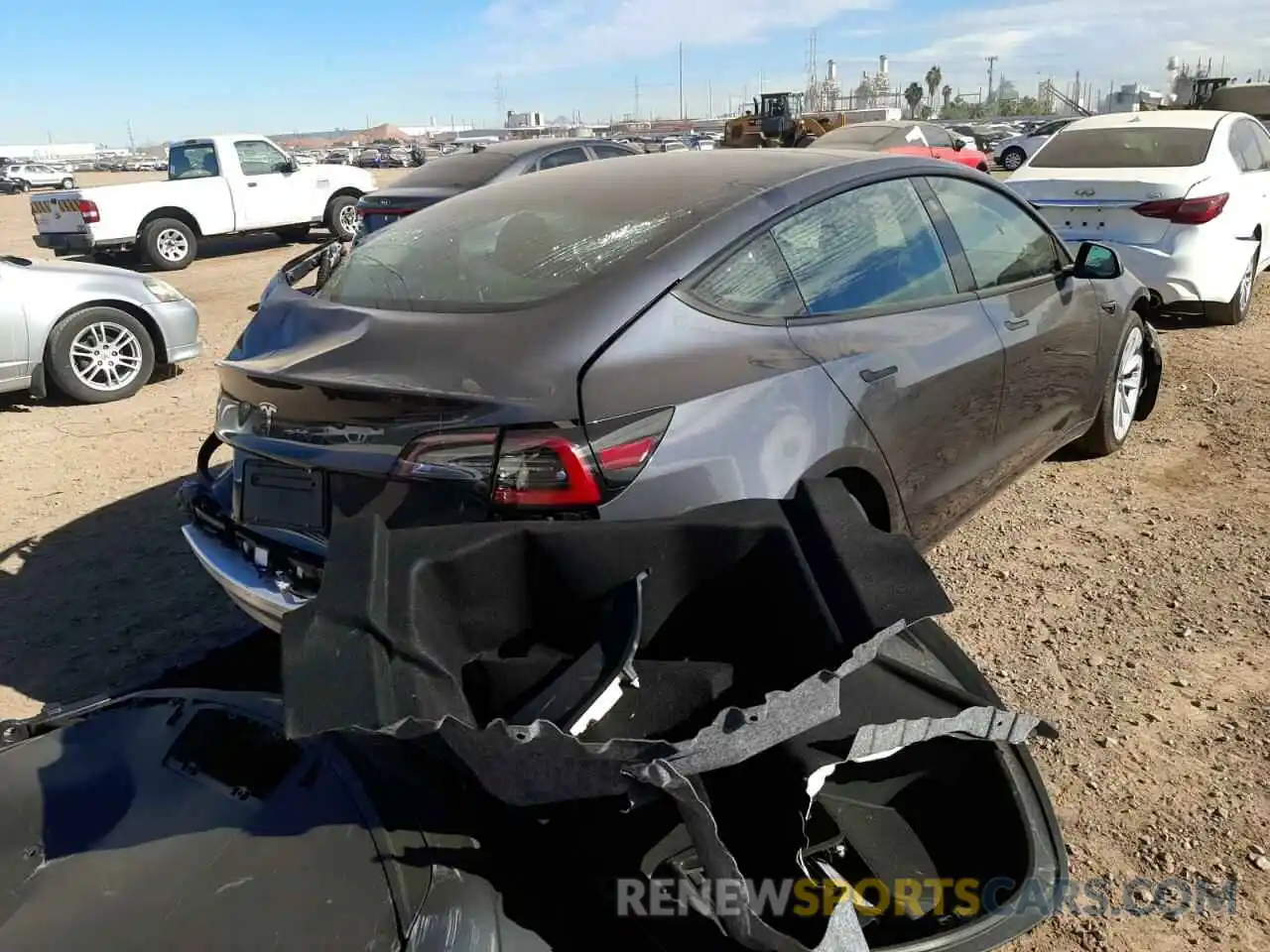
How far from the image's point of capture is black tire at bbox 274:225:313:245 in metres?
15.5

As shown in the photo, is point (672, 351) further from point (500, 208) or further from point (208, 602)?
point (208, 602)

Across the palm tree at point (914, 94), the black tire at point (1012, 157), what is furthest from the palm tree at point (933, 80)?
the black tire at point (1012, 157)

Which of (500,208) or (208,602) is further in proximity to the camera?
(208,602)

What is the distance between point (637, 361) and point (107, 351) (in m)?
6.15

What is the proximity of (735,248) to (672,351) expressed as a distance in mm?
447

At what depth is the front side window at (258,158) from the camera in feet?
47.8

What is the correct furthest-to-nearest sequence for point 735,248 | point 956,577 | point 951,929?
1. point 956,577
2. point 735,248
3. point 951,929

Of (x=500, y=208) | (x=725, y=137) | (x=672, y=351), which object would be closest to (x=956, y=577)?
(x=672, y=351)

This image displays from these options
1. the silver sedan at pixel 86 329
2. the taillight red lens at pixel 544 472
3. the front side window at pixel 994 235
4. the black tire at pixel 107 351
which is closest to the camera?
the taillight red lens at pixel 544 472

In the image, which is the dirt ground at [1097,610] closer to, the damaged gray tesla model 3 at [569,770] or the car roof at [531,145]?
the damaged gray tesla model 3 at [569,770]

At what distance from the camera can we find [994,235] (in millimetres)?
3814

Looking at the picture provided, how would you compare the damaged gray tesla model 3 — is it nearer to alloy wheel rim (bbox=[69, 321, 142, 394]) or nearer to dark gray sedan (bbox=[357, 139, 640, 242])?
alloy wheel rim (bbox=[69, 321, 142, 394])

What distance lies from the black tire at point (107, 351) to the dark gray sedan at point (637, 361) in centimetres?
429

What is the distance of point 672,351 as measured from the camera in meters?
2.48
